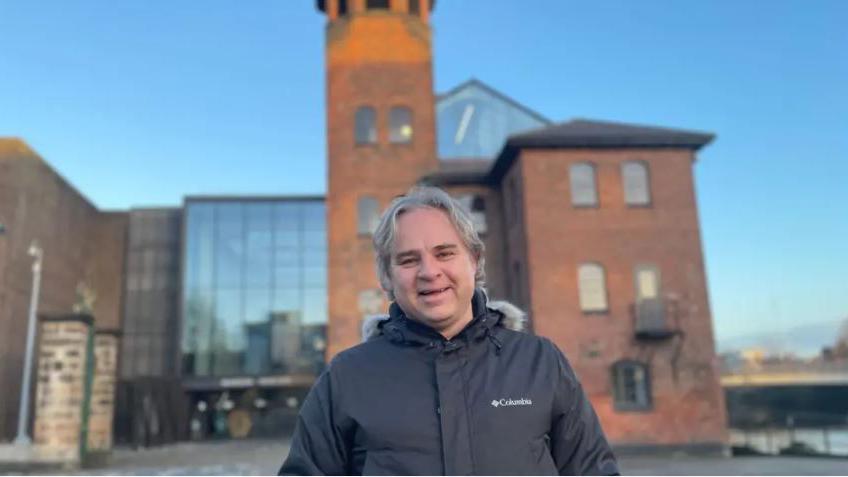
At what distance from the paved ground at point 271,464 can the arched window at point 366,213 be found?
9508 millimetres

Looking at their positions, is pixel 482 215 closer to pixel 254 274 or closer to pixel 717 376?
pixel 717 376

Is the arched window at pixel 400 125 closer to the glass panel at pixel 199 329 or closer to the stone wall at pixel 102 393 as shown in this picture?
the stone wall at pixel 102 393

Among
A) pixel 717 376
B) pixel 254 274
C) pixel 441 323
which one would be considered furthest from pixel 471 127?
pixel 441 323

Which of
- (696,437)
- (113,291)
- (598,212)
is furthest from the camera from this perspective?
(113,291)

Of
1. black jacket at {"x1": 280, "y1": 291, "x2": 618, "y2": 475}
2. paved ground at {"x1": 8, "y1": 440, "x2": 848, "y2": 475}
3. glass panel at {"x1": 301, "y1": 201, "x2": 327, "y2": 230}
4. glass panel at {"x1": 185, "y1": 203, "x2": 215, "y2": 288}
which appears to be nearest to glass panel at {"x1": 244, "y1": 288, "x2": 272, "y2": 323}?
glass panel at {"x1": 185, "y1": 203, "x2": 215, "y2": 288}

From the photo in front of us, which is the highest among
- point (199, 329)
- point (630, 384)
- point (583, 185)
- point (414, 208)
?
point (583, 185)

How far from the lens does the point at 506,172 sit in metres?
26.3

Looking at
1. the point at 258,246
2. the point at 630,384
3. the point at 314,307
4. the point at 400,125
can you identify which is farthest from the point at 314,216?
the point at 630,384

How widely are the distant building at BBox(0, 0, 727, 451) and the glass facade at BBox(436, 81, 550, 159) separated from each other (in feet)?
51.0

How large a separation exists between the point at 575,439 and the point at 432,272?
725mm

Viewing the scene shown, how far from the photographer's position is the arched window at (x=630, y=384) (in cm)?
2250

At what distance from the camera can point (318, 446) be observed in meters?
2.12

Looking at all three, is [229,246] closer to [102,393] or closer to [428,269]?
[102,393]

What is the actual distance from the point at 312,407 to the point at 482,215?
1007 inches
